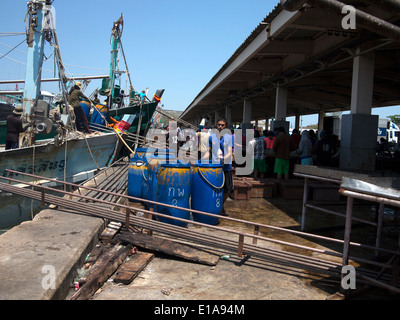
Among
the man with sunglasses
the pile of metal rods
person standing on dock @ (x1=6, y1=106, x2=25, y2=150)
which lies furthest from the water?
the man with sunglasses

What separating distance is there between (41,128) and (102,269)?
680 cm

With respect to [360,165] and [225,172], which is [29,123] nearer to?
[225,172]

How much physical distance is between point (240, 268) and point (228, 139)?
2.76m

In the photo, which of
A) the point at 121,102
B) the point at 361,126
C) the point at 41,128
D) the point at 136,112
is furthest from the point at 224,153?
the point at 121,102

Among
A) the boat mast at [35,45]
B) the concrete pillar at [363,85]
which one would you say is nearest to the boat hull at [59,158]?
the boat mast at [35,45]

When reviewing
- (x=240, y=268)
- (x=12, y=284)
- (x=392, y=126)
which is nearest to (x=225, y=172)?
(x=240, y=268)

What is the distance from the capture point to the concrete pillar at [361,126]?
23.9ft

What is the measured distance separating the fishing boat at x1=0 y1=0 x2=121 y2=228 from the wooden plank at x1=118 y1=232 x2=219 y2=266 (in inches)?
201

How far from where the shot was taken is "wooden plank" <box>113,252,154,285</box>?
10.5 feet

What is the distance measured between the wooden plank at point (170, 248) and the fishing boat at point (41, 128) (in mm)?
5103

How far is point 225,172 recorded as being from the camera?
582cm

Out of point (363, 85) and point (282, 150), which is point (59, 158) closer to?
point (282, 150)

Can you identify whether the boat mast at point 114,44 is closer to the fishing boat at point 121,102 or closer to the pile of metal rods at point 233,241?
the fishing boat at point 121,102
